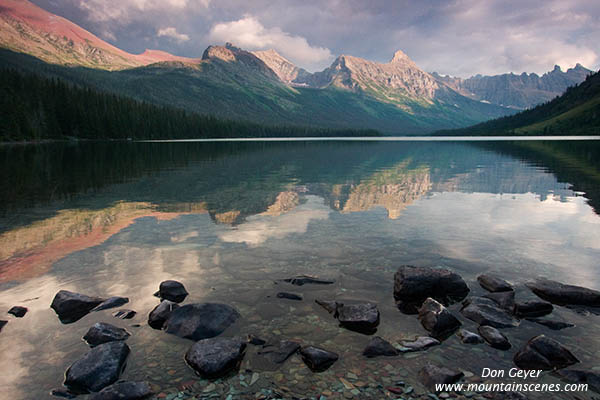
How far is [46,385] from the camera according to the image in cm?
775

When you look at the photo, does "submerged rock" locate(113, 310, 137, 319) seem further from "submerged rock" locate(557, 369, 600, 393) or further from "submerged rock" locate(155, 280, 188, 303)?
"submerged rock" locate(557, 369, 600, 393)

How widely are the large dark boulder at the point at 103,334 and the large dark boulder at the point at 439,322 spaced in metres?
8.94

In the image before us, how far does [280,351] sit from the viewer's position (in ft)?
29.3

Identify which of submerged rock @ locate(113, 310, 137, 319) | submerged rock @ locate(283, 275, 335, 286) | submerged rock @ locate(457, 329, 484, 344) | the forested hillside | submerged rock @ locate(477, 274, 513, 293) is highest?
the forested hillside

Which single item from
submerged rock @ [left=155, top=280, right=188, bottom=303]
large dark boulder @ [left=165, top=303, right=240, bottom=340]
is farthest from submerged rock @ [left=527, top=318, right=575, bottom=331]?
submerged rock @ [left=155, top=280, right=188, bottom=303]

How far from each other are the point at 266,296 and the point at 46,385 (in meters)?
6.44

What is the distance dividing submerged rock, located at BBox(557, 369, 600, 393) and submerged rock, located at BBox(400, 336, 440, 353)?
2854mm

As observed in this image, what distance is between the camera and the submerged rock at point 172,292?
39.4 ft

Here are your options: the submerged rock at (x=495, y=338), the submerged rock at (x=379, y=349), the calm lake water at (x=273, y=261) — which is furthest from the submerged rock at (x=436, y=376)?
the submerged rock at (x=495, y=338)

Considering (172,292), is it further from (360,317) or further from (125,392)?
(360,317)

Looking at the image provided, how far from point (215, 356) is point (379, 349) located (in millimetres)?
4276

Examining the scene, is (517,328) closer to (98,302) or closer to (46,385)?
(46,385)

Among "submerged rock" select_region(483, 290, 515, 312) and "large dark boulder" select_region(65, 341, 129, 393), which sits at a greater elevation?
"submerged rock" select_region(483, 290, 515, 312)

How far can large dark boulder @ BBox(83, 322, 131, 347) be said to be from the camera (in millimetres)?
9273
